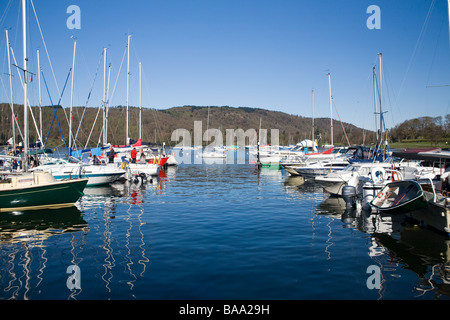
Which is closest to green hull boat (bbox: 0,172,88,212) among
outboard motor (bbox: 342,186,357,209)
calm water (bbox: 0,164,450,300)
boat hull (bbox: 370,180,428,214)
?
calm water (bbox: 0,164,450,300)

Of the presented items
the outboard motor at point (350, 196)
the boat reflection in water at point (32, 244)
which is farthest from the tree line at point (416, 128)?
the boat reflection in water at point (32, 244)

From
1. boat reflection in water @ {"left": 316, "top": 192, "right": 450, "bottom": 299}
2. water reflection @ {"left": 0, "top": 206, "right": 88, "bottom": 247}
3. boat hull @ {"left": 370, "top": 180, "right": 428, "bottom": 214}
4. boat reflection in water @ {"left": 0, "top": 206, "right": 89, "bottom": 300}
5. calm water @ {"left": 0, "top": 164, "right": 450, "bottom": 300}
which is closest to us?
calm water @ {"left": 0, "top": 164, "right": 450, "bottom": 300}

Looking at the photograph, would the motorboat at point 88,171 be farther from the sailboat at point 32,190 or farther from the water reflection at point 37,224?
the water reflection at point 37,224

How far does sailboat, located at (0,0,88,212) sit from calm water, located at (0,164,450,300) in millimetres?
681

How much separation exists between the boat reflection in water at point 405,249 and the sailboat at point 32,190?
1291cm

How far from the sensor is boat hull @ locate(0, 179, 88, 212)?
17.4 meters

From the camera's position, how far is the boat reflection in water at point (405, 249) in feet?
30.3

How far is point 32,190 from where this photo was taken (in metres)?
17.6

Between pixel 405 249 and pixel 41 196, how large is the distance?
1621 cm

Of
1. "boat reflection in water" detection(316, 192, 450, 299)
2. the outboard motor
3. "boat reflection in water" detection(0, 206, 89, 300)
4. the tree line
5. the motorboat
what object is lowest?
"boat reflection in water" detection(316, 192, 450, 299)

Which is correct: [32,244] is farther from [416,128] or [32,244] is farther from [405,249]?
[416,128]

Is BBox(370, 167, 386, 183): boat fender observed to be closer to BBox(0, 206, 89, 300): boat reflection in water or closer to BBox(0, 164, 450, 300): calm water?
→ BBox(0, 164, 450, 300): calm water

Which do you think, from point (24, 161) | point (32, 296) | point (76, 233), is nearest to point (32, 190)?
point (24, 161)
